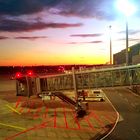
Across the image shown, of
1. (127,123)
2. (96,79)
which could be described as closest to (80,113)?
(127,123)

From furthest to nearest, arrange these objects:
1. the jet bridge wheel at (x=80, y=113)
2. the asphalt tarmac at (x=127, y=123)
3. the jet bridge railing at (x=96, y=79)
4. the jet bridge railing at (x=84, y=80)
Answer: the jet bridge wheel at (x=80, y=113) → the asphalt tarmac at (x=127, y=123) → the jet bridge railing at (x=84, y=80) → the jet bridge railing at (x=96, y=79)

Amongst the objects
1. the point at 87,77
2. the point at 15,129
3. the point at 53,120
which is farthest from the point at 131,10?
the point at 15,129

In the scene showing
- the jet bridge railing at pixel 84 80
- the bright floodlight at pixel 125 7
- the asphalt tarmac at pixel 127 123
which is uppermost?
the bright floodlight at pixel 125 7

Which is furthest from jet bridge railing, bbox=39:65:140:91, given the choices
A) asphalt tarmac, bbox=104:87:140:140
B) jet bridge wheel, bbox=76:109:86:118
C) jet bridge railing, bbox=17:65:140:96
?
asphalt tarmac, bbox=104:87:140:140

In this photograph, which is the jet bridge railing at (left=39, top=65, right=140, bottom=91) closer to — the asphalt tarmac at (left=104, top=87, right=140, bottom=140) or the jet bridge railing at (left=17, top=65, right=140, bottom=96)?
the jet bridge railing at (left=17, top=65, right=140, bottom=96)

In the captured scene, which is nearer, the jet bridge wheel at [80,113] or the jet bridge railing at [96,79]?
the jet bridge railing at [96,79]

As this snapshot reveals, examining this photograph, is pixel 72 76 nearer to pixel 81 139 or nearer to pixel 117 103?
pixel 81 139

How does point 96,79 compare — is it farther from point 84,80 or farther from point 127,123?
point 127,123

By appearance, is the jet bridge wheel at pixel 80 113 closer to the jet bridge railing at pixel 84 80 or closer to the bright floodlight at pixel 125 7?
the jet bridge railing at pixel 84 80

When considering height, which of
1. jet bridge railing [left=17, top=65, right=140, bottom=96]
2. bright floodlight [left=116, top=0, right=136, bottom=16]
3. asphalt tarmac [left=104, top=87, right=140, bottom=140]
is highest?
bright floodlight [left=116, top=0, right=136, bottom=16]

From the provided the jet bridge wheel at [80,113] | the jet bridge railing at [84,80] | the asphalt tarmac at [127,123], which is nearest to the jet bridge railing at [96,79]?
the jet bridge railing at [84,80]

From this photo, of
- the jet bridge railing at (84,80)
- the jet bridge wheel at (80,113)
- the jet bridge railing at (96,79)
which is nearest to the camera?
the jet bridge railing at (96,79)

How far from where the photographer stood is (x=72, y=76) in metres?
24.4

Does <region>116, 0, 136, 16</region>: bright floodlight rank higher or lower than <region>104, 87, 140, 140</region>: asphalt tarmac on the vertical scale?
higher
